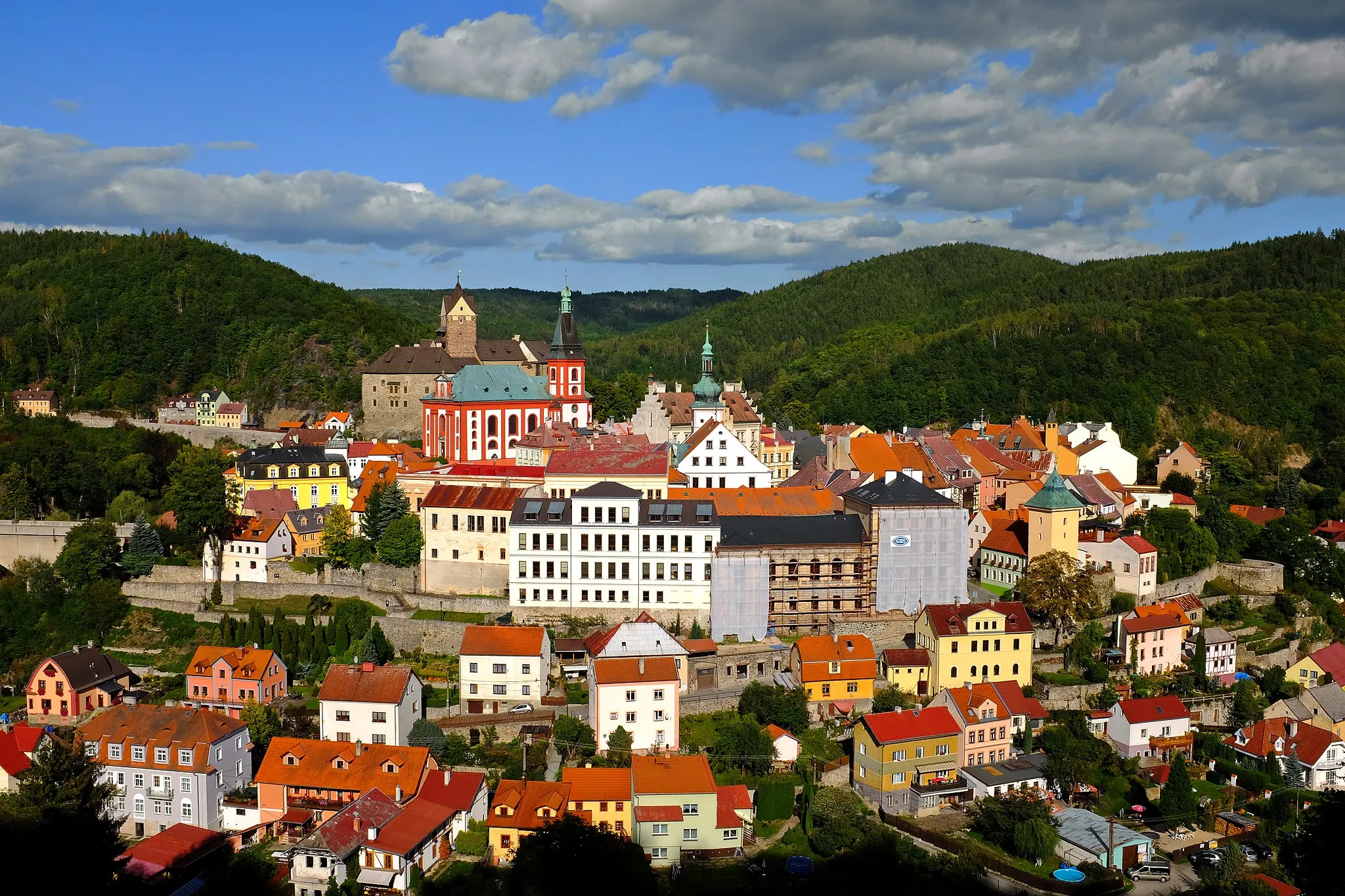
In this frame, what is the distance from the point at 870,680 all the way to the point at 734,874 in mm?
12223

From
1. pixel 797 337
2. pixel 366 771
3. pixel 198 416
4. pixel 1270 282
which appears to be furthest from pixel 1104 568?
pixel 797 337

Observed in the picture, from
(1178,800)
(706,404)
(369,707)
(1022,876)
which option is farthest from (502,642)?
(706,404)

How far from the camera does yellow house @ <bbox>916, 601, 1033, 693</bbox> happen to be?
49.8 metres

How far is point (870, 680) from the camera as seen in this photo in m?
49.2

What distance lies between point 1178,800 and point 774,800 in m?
14.7

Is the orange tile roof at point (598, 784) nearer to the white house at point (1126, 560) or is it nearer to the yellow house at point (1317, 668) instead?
the white house at point (1126, 560)

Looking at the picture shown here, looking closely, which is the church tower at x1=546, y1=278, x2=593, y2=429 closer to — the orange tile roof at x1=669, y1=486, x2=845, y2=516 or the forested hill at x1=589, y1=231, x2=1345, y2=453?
the orange tile roof at x1=669, y1=486, x2=845, y2=516

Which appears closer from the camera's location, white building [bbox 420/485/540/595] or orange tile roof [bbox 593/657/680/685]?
orange tile roof [bbox 593/657/680/685]

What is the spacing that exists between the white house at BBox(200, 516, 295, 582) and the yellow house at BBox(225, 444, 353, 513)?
6526 millimetres

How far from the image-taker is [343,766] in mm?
43062

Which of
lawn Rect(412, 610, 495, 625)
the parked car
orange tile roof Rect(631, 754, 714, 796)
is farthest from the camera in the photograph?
lawn Rect(412, 610, 495, 625)

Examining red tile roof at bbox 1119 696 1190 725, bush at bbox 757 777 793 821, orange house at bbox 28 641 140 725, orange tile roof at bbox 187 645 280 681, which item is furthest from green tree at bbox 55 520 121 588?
red tile roof at bbox 1119 696 1190 725

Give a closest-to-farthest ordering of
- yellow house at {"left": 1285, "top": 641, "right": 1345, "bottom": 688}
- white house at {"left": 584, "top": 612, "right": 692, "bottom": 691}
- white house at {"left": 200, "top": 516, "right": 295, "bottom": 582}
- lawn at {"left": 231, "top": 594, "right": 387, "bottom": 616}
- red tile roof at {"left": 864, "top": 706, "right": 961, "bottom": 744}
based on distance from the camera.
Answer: red tile roof at {"left": 864, "top": 706, "right": 961, "bottom": 744}, white house at {"left": 584, "top": 612, "right": 692, "bottom": 691}, lawn at {"left": 231, "top": 594, "right": 387, "bottom": 616}, yellow house at {"left": 1285, "top": 641, "right": 1345, "bottom": 688}, white house at {"left": 200, "top": 516, "right": 295, "bottom": 582}

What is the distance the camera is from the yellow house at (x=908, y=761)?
43.8 meters
